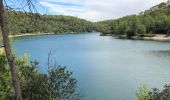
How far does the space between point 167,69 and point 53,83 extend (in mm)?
40525

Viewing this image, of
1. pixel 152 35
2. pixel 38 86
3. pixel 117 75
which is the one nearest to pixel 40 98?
pixel 38 86

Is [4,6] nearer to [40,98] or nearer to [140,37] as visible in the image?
[40,98]

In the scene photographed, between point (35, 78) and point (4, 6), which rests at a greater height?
point (4, 6)

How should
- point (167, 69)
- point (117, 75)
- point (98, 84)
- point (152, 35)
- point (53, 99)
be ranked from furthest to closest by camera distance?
1. point (152, 35)
2. point (167, 69)
3. point (117, 75)
4. point (98, 84)
5. point (53, 99)

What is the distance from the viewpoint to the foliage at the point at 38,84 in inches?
802

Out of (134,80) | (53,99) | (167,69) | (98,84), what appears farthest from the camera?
(167,69)

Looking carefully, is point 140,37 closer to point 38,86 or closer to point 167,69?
point 167,69

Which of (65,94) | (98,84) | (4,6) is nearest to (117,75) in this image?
(98,84)

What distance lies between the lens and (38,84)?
2053 centimetres

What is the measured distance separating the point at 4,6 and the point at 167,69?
54412mm

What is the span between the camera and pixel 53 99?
68.9 ft

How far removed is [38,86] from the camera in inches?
805

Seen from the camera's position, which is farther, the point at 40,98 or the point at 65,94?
the point at 65,94

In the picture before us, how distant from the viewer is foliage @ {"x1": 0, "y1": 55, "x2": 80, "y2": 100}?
66.8 feet
